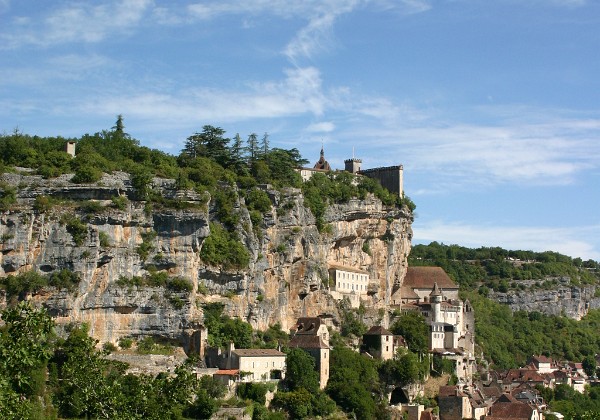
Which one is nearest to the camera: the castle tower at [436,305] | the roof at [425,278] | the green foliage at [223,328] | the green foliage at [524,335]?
the green foliage at [223,328]

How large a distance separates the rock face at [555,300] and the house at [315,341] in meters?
65.7

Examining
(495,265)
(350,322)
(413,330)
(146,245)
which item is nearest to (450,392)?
(413,330)

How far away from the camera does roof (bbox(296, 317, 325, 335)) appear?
78.4 meters

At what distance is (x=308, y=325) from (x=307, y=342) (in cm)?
401

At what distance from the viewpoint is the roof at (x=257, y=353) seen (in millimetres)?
70375

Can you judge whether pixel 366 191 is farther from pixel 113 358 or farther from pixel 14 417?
pixel 14 417

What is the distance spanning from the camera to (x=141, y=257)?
7025cm

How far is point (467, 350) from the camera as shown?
94.9 meters

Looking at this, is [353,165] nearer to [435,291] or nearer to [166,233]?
[435,291]

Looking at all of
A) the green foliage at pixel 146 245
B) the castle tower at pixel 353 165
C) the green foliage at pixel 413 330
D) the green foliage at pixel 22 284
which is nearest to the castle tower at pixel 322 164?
the castle tower at pixel 353 165

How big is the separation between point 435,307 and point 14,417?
2521 inches

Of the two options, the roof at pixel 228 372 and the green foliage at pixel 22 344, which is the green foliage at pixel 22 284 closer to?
the roof at pixel 228 372

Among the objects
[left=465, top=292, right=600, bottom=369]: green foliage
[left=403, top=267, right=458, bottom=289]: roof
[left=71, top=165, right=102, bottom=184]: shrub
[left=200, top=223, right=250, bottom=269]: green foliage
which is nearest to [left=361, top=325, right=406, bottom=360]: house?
[left=200, top=223, right=250, bottom=269]: green foliage

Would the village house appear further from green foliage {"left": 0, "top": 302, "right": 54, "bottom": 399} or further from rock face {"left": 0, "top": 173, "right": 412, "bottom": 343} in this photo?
green foliage {"left": 0, "top": 302, "right": 54, "bottom": 399}
